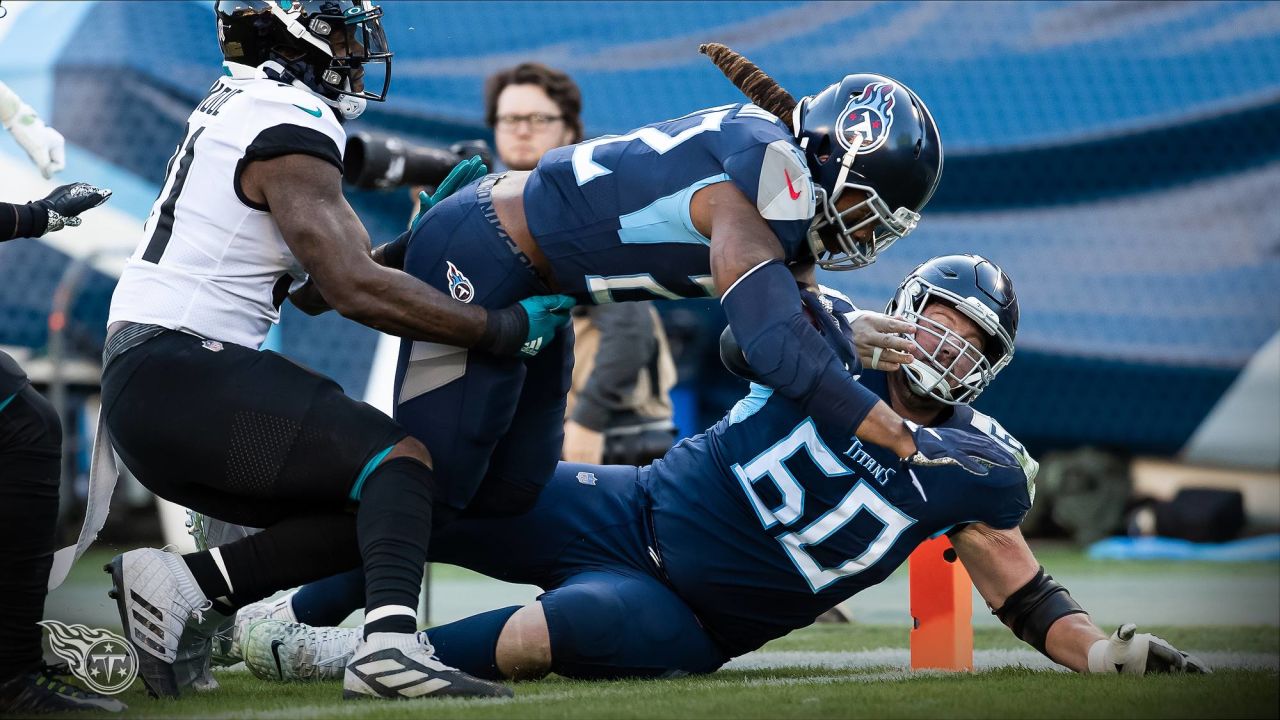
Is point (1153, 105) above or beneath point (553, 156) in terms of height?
above

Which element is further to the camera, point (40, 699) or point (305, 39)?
point (305, 39)

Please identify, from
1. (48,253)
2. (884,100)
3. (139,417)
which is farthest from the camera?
(48,253)

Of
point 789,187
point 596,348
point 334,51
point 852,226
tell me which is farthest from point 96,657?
point 596,348

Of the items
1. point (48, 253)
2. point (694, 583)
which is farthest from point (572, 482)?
point (48, 253)

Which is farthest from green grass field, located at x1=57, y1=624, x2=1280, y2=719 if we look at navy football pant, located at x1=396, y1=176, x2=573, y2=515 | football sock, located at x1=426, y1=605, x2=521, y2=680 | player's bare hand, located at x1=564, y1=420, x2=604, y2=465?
player's bare hand, located at x1=564, y1=420, x2=604, y2=465

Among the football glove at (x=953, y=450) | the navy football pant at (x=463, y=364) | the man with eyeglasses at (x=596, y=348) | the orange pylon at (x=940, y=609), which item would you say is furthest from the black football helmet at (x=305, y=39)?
the man with eyeglasses at (x=596, y=348)

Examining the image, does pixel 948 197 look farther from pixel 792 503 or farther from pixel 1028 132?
pixel 792 503

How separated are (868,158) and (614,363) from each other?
2487 mm

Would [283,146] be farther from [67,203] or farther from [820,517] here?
[820,517]

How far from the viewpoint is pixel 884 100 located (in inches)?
123

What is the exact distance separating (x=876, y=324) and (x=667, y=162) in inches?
23.6

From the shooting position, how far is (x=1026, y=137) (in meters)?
9.77

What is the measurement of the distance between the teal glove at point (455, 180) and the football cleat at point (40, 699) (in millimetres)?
1311

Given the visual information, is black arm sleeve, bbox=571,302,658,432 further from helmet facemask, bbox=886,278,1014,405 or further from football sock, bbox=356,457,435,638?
football sock, bbox=356,457,435,638
